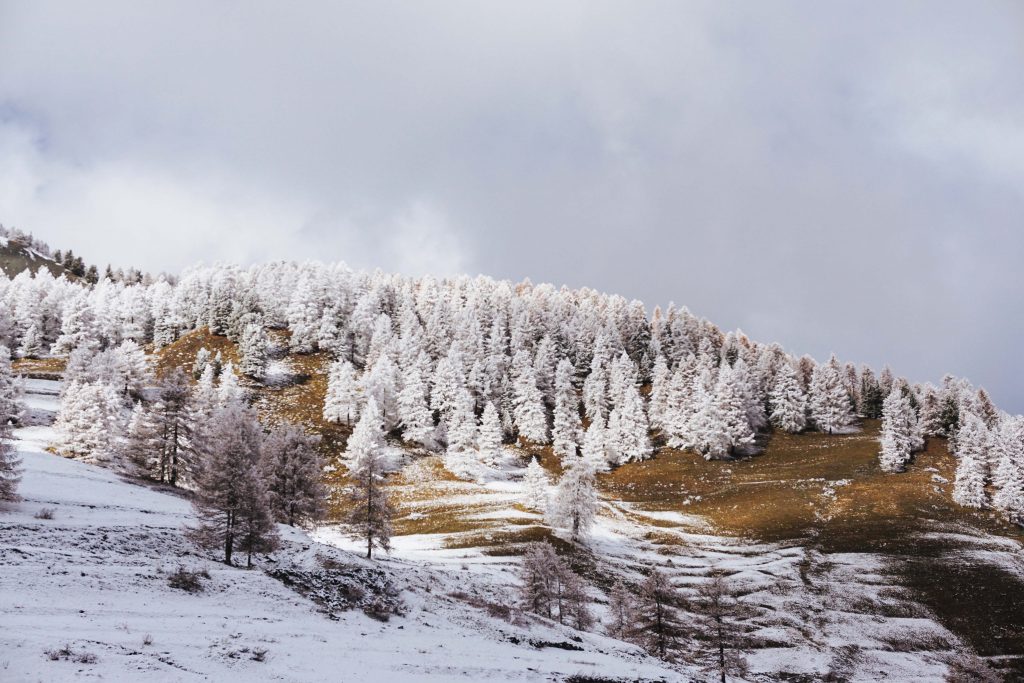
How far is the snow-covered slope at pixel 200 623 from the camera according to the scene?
17656 millimetres

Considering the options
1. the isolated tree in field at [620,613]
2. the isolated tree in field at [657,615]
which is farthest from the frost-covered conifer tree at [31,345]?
the isolated tree in field at [657,615]

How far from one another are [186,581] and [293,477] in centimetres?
2494

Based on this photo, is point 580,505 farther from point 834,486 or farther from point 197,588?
point 197,588

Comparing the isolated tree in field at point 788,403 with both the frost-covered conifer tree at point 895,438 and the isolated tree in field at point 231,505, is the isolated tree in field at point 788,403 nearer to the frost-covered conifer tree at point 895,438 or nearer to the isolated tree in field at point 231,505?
the frost-covered conifer tree at point 895,438

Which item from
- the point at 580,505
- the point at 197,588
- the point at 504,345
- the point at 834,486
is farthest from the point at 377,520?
the point at 504,345

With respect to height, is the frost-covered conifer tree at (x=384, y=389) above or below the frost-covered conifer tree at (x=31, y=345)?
below

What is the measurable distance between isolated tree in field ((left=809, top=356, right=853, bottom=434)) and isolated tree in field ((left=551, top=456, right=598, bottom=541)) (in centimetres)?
7178

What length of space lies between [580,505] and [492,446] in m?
32.5

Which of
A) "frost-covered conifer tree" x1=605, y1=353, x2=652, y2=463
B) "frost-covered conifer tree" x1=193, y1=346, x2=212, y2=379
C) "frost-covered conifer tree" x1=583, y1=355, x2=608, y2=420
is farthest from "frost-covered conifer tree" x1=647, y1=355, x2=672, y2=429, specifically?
"frost-covered conifer tree" x1=193, y1=346, x2=212, y2=379

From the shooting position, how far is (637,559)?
Answer: 6266cm

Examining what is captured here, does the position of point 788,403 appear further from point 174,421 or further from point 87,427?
point 87,427

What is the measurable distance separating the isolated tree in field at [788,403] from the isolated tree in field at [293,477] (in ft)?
314

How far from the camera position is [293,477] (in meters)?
50.5

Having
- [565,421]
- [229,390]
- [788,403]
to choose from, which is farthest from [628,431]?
[229,390]
